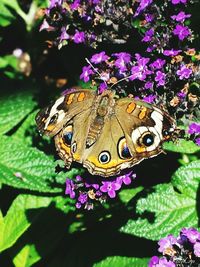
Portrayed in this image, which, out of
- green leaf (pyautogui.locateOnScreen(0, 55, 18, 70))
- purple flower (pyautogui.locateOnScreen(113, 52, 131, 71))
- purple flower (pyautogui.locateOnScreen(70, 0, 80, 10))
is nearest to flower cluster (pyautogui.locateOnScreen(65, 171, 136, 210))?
purple flower (pyautogui.locateOnScreen(113, 52, 131, 71))

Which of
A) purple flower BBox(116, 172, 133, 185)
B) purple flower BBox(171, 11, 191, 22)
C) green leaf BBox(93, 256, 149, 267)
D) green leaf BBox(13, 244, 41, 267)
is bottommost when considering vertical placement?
green leaf BBox(93, 256, 149, 267)

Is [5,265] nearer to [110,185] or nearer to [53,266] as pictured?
[53,266]

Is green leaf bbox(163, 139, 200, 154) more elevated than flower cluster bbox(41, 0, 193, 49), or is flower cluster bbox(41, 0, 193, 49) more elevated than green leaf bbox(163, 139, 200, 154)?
flower cluster bbox(41, 0, 193, 49)

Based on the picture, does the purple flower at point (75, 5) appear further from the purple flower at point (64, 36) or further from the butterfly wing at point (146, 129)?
the butterfly wing at point (146, 129)

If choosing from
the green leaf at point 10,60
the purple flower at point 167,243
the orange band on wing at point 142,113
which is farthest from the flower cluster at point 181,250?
the green leaf at point 10,60

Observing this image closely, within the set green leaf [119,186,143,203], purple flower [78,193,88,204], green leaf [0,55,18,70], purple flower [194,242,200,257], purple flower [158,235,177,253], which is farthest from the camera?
green leaf [0,55,18,70]

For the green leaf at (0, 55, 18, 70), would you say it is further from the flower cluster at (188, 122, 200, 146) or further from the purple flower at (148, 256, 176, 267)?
the purple flower at (148, 256, 176, 267)
